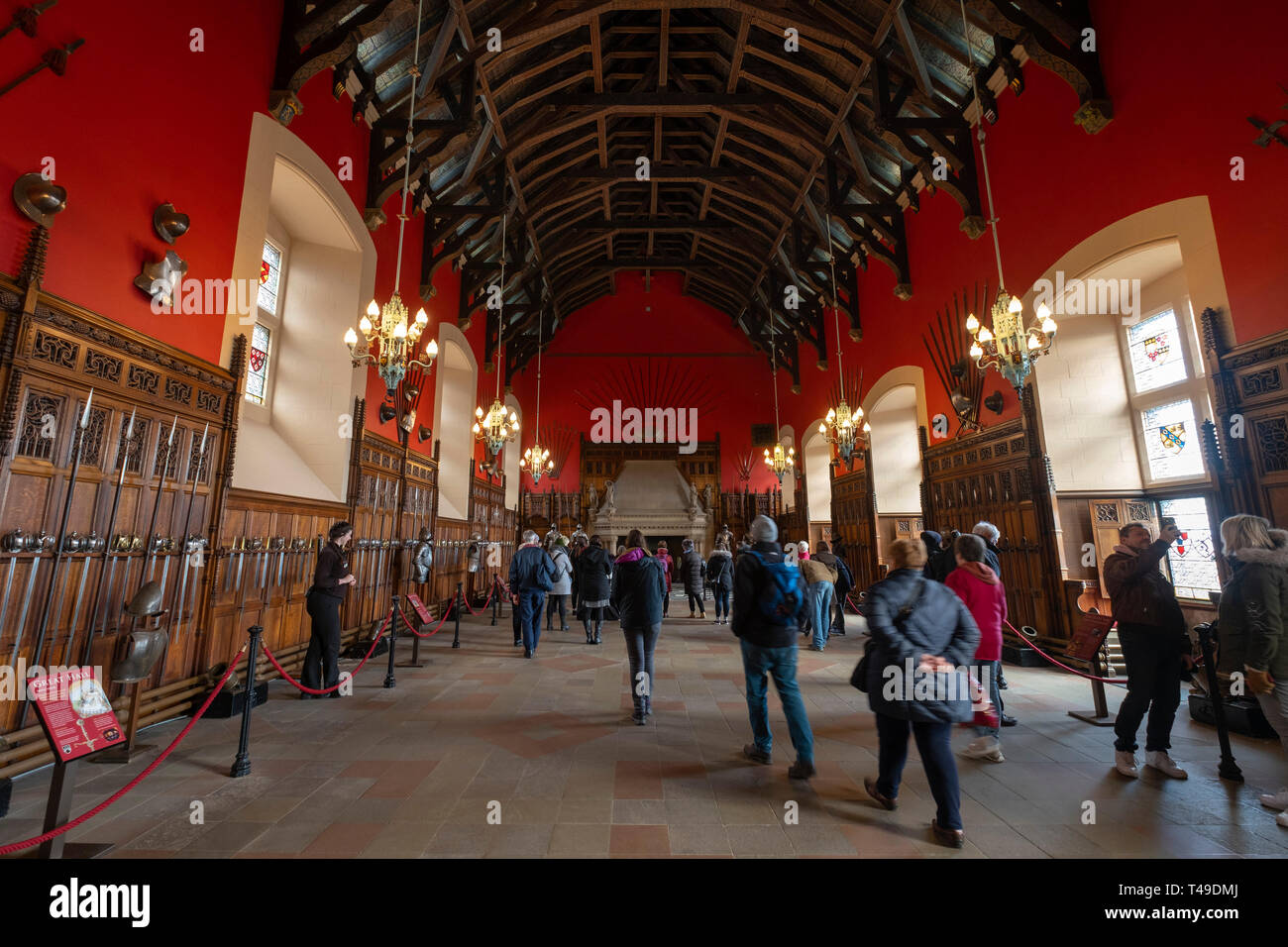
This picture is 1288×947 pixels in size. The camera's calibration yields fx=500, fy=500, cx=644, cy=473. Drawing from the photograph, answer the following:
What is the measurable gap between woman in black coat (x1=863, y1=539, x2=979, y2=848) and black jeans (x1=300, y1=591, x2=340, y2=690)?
379 cm

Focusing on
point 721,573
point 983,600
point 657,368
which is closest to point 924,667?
point 983,600

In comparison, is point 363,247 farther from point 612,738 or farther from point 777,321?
point 777,321

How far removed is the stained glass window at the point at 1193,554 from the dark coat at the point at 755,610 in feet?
15.4

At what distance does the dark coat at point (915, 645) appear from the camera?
6.50 ft

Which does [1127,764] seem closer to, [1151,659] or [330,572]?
[1151,659]

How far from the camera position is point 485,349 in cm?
1133

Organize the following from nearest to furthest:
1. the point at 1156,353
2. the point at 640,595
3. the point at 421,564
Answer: the point at 640,595 → the point at 1156,353 → the point at 421,564

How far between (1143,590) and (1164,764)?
0.89m

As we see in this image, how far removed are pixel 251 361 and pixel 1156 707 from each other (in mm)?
7973

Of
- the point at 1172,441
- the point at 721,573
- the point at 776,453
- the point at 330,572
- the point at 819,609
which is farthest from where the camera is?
the point at 776,453

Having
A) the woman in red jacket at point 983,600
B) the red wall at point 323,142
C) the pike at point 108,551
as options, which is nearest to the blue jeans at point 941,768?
the woman in red jacket at point 983,600

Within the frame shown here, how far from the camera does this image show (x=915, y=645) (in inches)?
80.6

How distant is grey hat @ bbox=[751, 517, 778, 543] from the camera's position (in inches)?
107

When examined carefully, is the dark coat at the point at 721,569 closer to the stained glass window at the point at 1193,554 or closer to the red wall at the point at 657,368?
the stained glass window at the point at 1193,554
